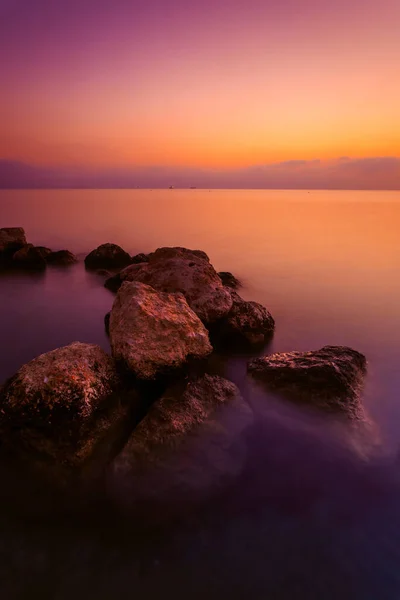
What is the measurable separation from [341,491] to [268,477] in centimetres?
105

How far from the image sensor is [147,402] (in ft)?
20.0

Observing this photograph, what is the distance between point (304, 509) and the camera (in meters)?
4.79

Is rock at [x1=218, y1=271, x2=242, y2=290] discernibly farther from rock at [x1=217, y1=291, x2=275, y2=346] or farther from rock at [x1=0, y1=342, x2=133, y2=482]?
rock at [x1=0, y1=342, x2=133, y2=482]

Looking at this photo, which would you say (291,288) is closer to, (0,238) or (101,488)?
(101,488)

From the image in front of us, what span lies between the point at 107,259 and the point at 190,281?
34.4 feet

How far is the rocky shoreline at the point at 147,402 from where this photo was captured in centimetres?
494

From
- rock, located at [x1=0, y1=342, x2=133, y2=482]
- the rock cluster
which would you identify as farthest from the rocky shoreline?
the rock cluster

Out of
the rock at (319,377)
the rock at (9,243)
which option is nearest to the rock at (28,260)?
the rock at (9,243)

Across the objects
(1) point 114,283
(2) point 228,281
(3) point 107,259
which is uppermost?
(3) point 107,259

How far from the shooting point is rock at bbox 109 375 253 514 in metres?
4.76

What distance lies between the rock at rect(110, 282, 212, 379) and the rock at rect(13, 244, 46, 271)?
13.2 metres

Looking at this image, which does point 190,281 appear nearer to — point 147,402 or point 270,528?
point 147,402

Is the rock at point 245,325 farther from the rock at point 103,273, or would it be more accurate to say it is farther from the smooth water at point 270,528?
the rock at point 103,273

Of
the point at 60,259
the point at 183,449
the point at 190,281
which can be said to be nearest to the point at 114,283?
the point at 190,281
